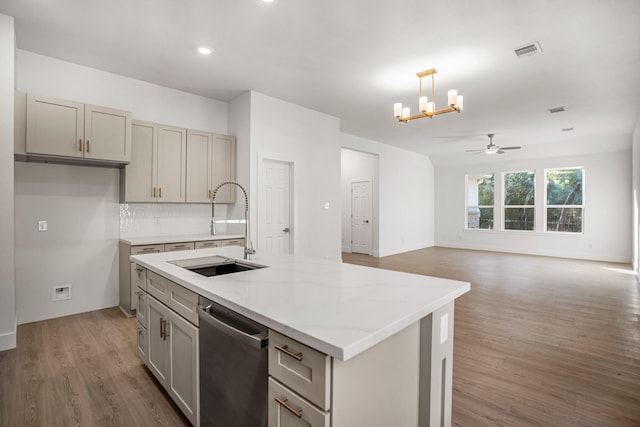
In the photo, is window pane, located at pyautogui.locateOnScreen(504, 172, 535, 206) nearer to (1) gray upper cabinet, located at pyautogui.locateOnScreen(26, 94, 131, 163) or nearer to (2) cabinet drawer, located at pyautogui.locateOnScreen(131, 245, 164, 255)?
(2) cabinet drawer, located at pyautogui.locateOnScreen(131, 245, 164, 255)

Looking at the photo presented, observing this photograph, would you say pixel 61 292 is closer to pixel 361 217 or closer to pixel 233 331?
pixel 233 331

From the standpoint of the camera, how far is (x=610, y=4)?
2.60 meters

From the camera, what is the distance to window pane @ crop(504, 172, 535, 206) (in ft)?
29.0

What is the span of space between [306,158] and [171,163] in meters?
2.08

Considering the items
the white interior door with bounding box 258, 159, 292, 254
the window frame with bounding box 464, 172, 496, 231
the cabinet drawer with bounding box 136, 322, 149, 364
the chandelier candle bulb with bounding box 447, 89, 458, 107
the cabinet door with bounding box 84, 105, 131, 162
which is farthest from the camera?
the window frame with bounding box 464, 172, 496, 231

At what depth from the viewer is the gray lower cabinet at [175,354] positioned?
168 cm

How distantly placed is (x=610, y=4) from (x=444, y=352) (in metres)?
3.16

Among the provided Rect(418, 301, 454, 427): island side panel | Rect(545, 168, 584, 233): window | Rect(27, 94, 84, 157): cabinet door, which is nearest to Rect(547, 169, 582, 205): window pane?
Rect(545, 168, 584, 233): window

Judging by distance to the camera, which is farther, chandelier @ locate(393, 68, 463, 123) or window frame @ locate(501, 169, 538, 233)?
window frame @ locate(501, 169, 538, 233)

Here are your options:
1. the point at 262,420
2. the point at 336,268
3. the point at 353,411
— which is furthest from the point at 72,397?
the point at 353,411

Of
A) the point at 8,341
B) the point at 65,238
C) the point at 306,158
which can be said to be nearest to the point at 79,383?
the point at 8,341

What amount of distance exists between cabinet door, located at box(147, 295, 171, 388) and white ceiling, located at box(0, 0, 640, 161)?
95.9 inches

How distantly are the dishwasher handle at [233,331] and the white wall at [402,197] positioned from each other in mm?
5946

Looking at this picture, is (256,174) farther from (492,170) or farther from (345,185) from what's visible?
(492,170)
